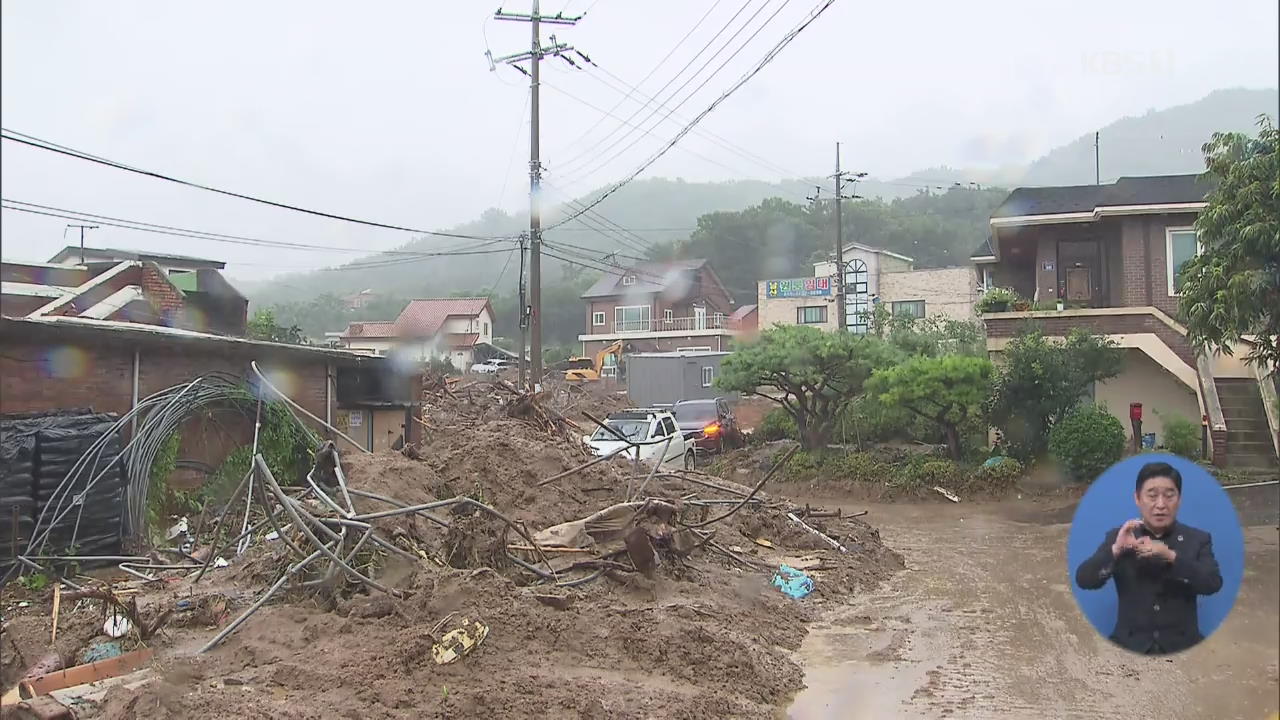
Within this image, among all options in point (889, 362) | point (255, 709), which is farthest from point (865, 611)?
point (889, 362)

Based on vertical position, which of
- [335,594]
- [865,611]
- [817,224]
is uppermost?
[817,224]

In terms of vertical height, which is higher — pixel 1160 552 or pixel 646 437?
pixel 1160 552

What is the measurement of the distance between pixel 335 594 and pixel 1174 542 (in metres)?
6.47

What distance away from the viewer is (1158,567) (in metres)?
2.04

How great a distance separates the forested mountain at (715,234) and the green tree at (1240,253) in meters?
0.41

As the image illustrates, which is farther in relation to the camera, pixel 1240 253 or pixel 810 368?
pixel 810 368

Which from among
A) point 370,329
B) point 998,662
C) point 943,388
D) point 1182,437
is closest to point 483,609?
point 998,662

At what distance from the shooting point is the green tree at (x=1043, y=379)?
1579 cm

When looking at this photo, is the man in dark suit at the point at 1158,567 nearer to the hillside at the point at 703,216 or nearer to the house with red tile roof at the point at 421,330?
the hillside at the point at 703,216

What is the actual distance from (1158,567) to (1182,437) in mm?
12098

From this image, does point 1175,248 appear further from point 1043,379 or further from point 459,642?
point 459,642

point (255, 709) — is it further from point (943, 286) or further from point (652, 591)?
point (943, 286)

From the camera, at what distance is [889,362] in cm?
1848

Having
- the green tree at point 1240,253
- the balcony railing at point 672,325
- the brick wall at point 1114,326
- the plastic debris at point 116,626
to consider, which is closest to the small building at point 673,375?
the balcony railing at point 672,325
